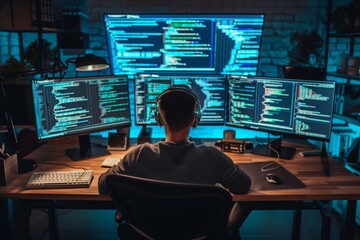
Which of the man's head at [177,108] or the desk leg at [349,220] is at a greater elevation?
the man's head at [177,108]

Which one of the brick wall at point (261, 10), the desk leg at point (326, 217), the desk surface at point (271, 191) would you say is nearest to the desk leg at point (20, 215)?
the desk surface at point (271, 191)

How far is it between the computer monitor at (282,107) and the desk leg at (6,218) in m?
1.39

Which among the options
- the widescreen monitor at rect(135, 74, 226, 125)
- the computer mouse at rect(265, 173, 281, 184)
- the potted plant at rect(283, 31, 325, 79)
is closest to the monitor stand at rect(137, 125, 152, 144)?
the widescreen monitor at rect(135, 74, 226, 125)

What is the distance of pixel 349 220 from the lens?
1.98 metres

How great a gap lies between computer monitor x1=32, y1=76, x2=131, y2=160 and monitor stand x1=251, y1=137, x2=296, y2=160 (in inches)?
33.3

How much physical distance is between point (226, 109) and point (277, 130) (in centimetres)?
37

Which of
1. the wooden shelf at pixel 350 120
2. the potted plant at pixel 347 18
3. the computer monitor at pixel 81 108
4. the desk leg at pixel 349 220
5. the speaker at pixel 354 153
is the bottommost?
the desk leg at pixel 349 220

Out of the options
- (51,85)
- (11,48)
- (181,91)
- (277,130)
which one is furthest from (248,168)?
(11,48)

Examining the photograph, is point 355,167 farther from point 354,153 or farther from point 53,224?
point 53,224

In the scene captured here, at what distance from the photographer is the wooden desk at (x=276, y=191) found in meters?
1.73

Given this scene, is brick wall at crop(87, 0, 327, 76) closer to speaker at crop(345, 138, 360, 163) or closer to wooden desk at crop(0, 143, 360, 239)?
speaker at crop(345, 138, 360, 163)

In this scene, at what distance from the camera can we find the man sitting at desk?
4.77 feet

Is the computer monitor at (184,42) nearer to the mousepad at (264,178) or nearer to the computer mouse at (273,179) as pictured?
the mousepad at (264,178)

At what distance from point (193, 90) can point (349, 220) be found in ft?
3.91
